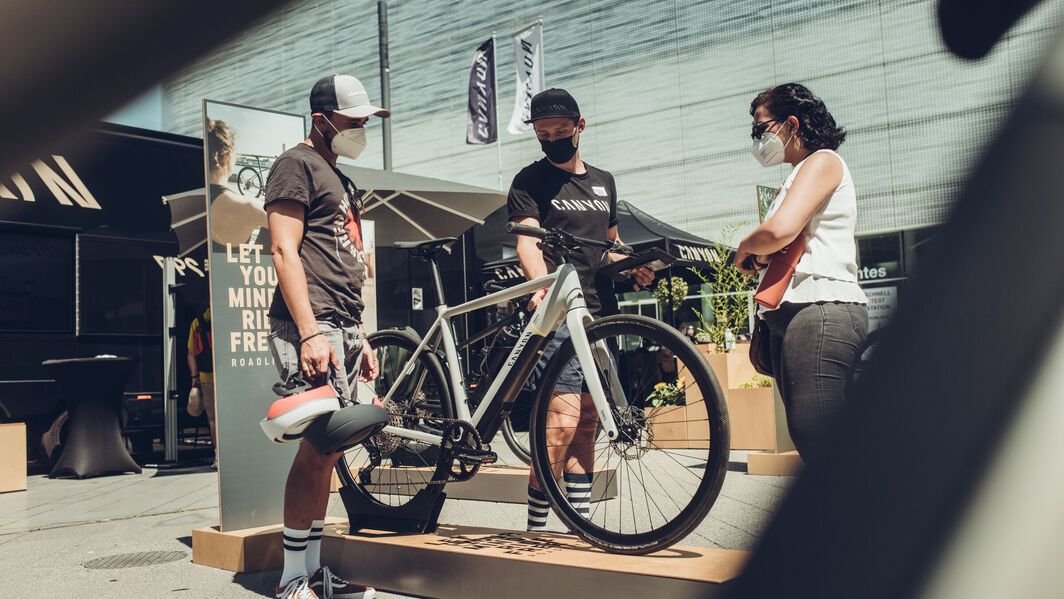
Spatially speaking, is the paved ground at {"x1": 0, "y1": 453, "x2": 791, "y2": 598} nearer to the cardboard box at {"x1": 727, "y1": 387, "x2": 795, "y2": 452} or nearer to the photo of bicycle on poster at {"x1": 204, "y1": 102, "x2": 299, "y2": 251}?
the cardboard box at {"x1": 727, "y1": 387, "x2": 795, "y2": 452}

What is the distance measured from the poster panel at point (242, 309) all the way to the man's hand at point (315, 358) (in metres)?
1.24

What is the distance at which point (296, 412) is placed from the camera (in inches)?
103

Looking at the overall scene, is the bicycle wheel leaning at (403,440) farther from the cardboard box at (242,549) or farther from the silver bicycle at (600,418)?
the cardboard box at (242,549)

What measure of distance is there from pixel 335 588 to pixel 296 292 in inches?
39.4

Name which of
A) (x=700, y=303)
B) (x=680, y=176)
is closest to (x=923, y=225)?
(x=700, y=303)

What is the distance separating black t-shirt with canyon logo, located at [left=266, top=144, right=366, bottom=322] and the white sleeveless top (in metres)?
1.40

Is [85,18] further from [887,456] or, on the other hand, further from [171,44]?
[887,456]

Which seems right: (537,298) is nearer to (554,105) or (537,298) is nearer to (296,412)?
(554,105)

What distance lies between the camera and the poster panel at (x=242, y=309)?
3.92 metres

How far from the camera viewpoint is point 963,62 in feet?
2.05

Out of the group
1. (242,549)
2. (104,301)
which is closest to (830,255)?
(242,549)

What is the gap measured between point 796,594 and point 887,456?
0.74 feet

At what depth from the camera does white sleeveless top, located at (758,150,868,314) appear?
97.3 inches

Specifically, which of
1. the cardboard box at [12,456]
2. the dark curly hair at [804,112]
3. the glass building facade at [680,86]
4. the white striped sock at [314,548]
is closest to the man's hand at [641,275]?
the dark curly hair at [804,112]
